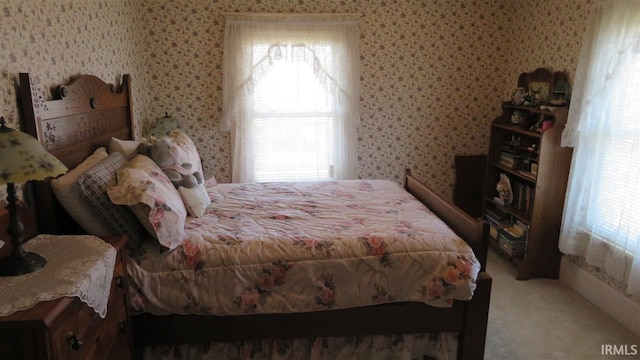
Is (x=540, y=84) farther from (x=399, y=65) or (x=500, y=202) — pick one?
(x=399, y=65)

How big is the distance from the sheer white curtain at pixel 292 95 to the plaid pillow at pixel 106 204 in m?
2.09

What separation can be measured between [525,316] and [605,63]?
5.42 ft

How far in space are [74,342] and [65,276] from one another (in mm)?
202

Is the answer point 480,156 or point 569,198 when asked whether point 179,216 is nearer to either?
point 569,198

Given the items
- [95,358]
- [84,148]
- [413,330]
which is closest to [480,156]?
[413,330]

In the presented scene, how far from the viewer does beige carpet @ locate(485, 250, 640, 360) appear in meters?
2.39

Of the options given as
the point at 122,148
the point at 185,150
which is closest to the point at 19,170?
the point at 122,148

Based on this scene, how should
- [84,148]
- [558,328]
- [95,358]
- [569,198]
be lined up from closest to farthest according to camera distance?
[95,358]
[84,148]
[558,328]
[569,198]

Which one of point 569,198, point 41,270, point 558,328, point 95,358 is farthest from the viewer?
point 569,198

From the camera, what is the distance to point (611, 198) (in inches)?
107

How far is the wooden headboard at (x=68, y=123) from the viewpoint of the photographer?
1.91m

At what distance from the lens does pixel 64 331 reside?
1289 mm

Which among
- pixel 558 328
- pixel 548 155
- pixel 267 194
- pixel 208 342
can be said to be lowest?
pixel 558 328

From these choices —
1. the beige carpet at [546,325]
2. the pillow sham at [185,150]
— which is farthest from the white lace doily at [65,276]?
the beige carpet at [546,325]
